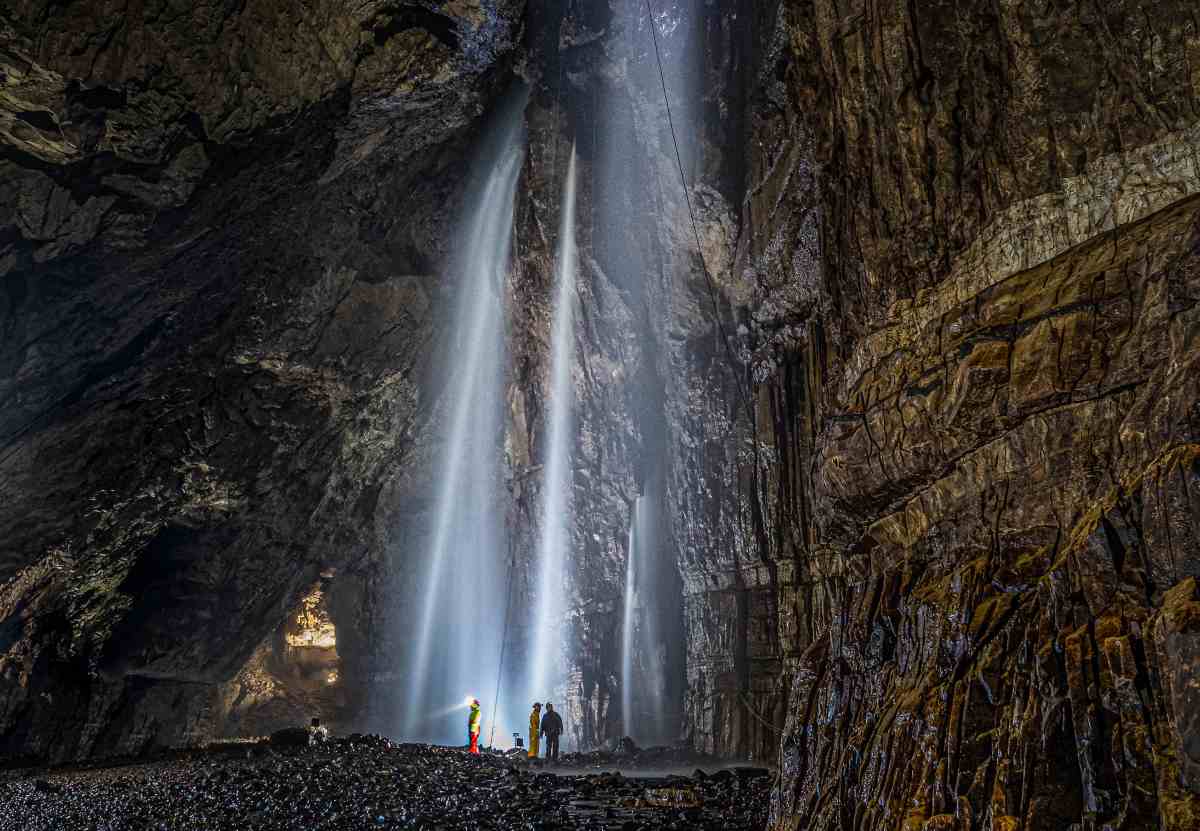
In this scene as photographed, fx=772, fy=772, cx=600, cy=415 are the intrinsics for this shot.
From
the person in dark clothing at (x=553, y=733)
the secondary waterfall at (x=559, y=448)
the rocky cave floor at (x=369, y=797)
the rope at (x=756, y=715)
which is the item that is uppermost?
the secondary waterfall at (x=559, y=448)

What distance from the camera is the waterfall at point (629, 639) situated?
2095cm

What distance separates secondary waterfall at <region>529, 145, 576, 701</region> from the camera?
2066cm

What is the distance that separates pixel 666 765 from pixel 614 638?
7.28m

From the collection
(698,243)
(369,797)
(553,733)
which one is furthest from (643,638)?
(369,797)

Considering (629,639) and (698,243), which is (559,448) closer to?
(629,639)

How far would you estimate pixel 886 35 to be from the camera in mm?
8070

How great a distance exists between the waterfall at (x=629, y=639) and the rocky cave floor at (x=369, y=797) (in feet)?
23.7

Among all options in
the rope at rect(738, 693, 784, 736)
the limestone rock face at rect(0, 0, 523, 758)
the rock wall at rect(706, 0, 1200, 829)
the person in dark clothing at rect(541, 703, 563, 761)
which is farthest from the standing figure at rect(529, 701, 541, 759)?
the rock wall at rect(706, 0, 1200, 829)

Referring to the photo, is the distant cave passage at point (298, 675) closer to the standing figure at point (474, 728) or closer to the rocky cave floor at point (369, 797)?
the standing figure at point (474, 728)

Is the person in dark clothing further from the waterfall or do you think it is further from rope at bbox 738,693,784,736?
rope at bbox 738,693,784,736

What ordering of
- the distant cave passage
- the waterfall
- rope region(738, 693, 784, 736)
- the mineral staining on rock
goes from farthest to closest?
the distant cave passage, the waterfall, rope region(738, 693, 784, 736), the mineral staining on rock

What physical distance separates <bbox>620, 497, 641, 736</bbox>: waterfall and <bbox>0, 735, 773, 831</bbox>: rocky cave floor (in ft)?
23.7

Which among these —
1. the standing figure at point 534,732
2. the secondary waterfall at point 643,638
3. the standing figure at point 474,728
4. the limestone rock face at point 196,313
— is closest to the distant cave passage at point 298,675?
the limestone rock face at point 196,313

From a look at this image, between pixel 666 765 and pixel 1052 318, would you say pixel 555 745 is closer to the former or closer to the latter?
pixel 666 765
